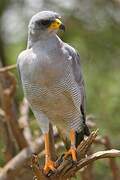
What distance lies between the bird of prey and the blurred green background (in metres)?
2.70

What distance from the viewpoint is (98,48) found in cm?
788

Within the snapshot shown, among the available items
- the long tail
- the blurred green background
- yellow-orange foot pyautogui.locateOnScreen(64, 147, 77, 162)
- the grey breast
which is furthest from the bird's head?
the blurred green background

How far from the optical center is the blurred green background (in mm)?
7453

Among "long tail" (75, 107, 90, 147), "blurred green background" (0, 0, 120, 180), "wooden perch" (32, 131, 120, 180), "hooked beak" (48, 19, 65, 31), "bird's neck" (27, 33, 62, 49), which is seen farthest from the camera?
"blurred green background" (0, 0, 120, 180)

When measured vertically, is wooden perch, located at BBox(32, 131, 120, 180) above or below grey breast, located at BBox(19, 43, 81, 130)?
below

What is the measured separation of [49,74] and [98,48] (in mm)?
3489

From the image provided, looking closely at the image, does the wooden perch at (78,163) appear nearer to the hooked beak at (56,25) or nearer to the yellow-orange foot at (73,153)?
the yellow-orange foot at (73,153)

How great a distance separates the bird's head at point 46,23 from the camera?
4.40m

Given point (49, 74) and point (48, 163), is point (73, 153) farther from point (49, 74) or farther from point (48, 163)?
point (49, 74)

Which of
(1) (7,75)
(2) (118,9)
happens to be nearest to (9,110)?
(1) (7,75)

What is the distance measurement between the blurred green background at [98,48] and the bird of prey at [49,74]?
8.85ft

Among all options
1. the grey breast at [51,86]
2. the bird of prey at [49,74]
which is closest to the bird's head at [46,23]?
the bird of prey at [49,74]

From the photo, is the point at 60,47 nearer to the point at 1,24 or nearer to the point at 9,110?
the point at 9,110

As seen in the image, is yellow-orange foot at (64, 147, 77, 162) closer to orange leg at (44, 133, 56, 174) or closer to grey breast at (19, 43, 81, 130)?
orange leg at (44, 133, 56, 174)
